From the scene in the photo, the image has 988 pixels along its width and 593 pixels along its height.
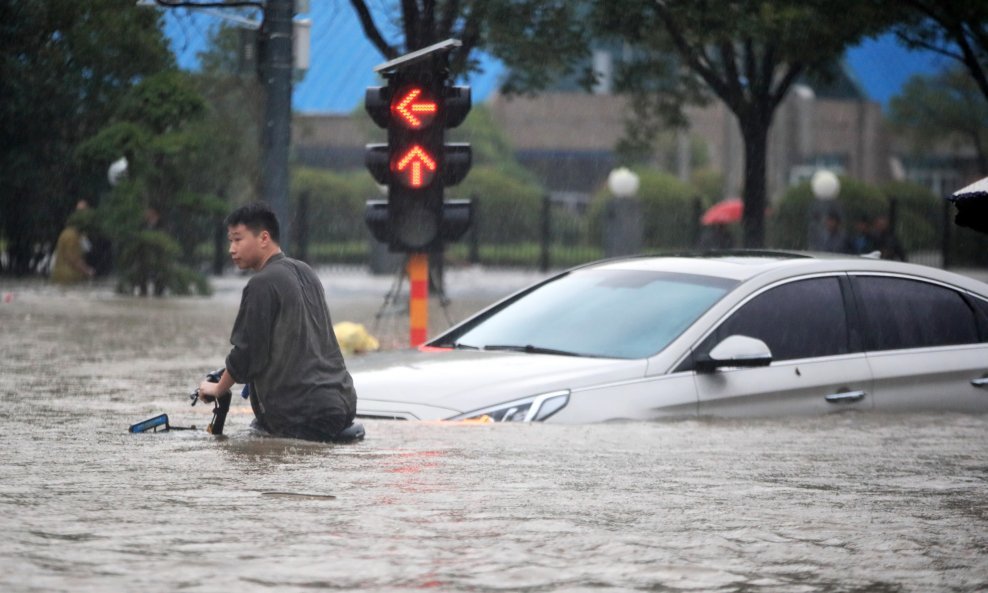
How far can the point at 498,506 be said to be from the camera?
6910 millimetres

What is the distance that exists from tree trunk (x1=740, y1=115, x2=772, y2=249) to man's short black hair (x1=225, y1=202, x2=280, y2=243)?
19.8 meters

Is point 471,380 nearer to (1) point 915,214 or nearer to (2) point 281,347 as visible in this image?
(2) point 281,347

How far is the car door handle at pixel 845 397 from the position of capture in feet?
31.8

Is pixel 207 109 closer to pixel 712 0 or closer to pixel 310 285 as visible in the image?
pixel 712 0

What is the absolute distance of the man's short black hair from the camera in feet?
27.4

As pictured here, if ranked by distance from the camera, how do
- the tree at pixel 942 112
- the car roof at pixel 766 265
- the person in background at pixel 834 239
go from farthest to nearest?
the tree at pixel 942 112 → the person in background at pixel 834 239 → the car roof at pixel 766 265

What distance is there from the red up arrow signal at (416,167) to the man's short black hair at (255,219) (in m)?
4.72

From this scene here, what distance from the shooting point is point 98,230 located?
27891mm

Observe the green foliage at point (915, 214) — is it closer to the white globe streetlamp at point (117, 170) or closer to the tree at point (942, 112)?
the tree at point (942, 112)

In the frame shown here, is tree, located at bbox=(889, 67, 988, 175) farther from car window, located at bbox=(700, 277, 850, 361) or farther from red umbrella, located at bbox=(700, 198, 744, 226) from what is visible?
car window, located at bbox=(700, 277, 850, 361)

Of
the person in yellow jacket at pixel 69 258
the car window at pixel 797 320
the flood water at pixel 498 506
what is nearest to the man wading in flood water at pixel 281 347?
the flood water at pixel 498 506

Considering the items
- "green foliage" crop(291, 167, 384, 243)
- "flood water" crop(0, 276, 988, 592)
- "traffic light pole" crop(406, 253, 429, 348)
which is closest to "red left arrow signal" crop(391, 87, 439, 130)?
"traffic light pole" crop(406, 253, 429, 348)

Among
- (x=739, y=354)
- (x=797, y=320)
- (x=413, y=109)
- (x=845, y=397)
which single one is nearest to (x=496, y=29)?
(x=413, y=109)

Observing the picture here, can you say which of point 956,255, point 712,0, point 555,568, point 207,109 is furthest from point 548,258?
point 555,568
